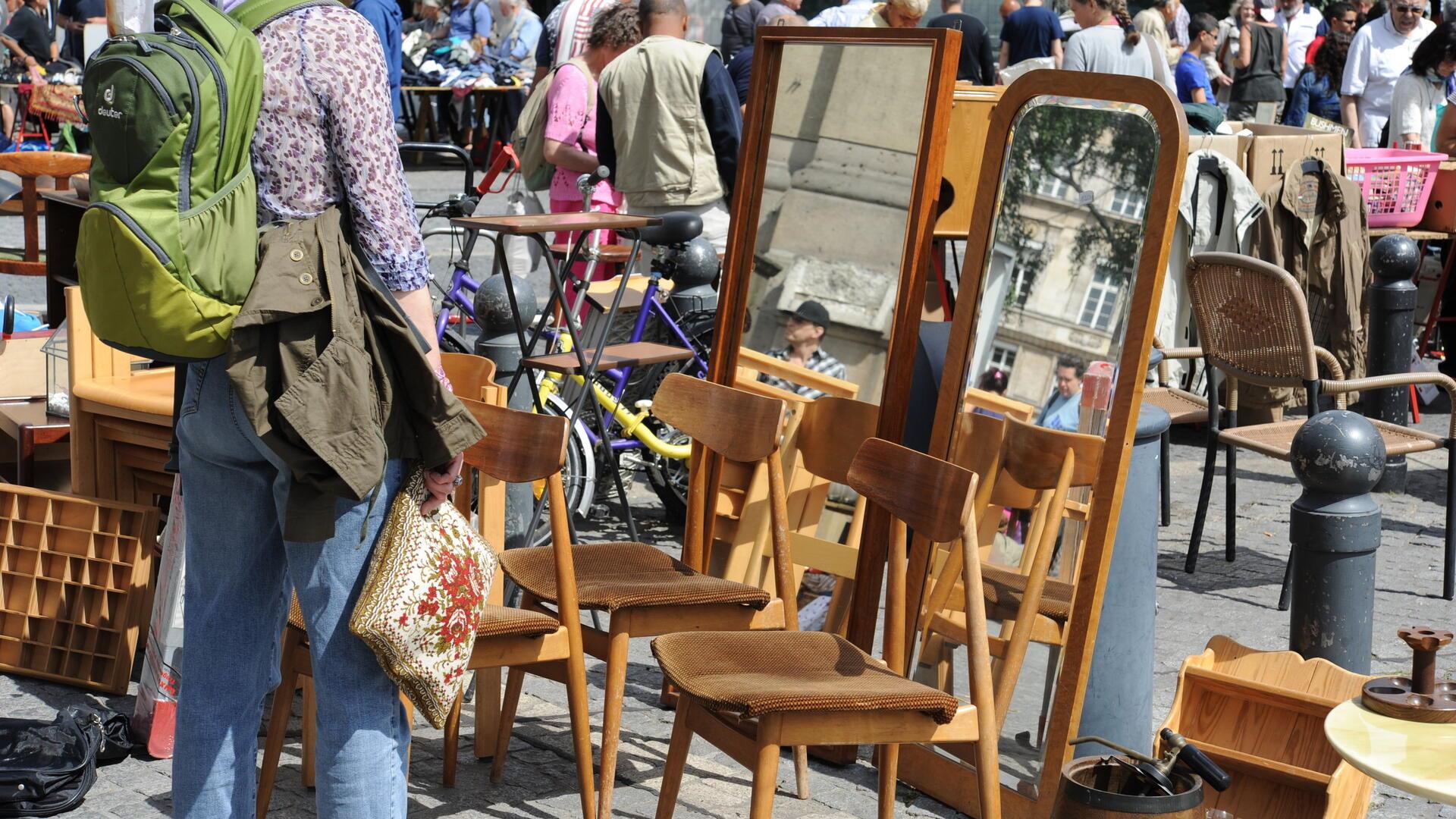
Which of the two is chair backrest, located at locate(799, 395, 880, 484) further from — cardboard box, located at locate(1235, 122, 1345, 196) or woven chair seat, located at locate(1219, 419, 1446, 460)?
cardboard box, located at locate(1235, 122, 1345, 196)

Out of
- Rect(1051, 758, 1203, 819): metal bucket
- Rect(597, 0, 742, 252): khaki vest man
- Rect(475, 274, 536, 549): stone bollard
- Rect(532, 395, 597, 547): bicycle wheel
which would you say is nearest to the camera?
Rect(1051, 758, 1203, 819): metal bucket

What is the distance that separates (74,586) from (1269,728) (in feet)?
10.3

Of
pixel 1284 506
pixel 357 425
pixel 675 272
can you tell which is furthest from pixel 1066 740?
pixel 1284 506

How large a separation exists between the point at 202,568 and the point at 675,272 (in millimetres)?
3533

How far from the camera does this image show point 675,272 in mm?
6051

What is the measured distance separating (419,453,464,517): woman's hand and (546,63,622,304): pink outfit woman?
15.2ft

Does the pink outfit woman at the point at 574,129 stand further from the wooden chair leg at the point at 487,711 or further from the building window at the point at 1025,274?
the building window at the point at 1025,274

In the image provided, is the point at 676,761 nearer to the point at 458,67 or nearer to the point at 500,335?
the point at 500,335

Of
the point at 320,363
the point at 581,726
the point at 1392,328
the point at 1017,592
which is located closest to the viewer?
the point at 320,363

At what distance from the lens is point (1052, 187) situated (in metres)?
3.58

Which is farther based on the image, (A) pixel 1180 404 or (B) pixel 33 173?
(B) pixel 33 173

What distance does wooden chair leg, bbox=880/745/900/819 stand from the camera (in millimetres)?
3311

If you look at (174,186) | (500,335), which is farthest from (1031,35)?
(174,186)

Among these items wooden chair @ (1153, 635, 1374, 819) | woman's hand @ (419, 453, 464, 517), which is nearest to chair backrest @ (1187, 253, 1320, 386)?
wooden chair @ (1153, 635, 1374, 819)
